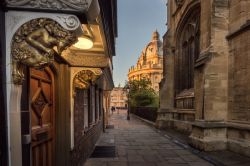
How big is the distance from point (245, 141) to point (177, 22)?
10228 mm

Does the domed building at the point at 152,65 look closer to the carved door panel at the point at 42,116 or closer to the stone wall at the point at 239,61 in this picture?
the stone wall at the point at 239,61

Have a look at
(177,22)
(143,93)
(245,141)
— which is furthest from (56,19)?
(143,93)

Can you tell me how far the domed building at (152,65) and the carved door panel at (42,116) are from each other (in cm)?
6407

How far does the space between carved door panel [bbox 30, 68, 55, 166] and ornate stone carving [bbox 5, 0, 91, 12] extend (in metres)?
1.33

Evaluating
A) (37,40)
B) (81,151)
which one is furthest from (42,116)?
(81,151)

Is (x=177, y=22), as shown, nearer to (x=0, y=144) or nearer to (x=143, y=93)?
(x=0, y=144)

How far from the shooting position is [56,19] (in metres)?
1.80

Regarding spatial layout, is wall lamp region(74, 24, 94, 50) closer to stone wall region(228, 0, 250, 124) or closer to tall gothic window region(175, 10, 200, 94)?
stone wall region(228, 0, 250, 124)

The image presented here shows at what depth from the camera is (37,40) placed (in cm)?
180

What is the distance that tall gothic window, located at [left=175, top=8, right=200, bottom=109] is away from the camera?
12.9 meters

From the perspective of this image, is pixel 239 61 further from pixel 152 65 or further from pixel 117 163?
pixel 152 65

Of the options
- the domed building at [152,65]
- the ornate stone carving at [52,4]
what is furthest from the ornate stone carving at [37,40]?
the domed building at [152,65]

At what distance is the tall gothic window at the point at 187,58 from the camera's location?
12.9m

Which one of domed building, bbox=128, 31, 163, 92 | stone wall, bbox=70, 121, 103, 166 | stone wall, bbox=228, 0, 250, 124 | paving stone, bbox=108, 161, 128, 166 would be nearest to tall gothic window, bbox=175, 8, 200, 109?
stone wall, bbox=228, 0, 250, 124
